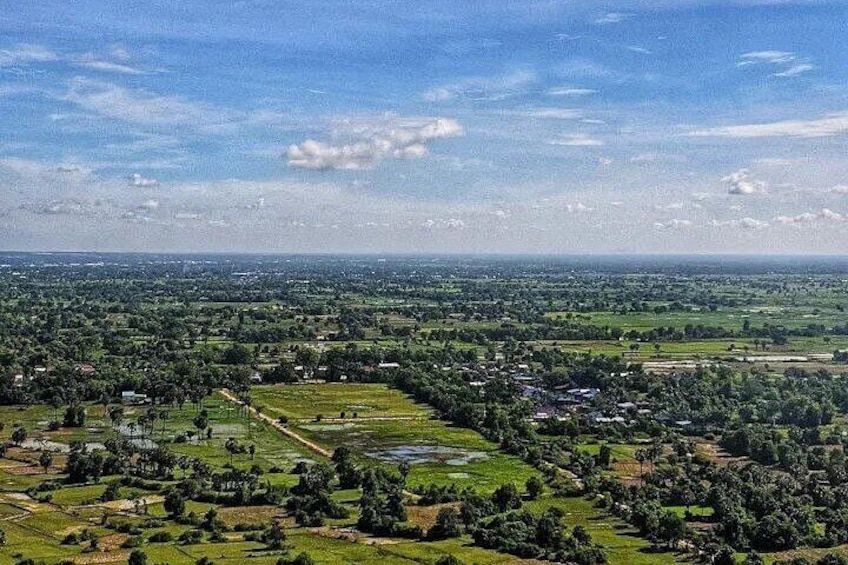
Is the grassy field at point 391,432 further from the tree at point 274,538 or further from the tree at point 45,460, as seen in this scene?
the tree at point 45,460

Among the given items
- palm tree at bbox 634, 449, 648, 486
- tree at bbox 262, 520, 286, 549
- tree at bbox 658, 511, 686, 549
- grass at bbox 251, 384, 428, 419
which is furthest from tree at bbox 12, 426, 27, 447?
tree at bbox 658, 511, 686, 549

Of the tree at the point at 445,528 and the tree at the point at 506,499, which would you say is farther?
the tree at the point at 506,499

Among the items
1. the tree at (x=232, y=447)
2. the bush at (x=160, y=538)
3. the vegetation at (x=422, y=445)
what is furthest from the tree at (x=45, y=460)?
the bush at (x=160, y=538)

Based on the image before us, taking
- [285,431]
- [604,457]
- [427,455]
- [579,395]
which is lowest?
[427,455]

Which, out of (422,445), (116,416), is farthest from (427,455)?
(116,416)

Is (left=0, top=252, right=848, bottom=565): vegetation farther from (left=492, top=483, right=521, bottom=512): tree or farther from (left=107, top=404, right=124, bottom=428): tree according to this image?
(left=107, top=404, right=124, bottom=428): tree

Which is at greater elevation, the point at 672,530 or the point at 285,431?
the point at 672,530

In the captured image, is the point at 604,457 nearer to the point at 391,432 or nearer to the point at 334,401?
the point at 391,432

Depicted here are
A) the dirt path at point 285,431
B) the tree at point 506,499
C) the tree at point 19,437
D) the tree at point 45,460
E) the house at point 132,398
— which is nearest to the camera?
the tree at point 506,499

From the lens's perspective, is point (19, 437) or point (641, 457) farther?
point (19, 437)
